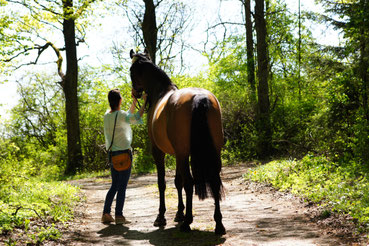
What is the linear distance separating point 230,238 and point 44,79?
33376 mm

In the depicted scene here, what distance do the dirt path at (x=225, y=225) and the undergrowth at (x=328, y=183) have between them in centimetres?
35

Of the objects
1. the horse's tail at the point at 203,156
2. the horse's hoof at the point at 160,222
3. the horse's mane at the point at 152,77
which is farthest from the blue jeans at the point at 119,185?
Result: the horse's tail at the point at 203,156

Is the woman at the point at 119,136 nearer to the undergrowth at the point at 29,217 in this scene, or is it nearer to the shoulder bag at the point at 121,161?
the shoulder bag at the point at 121,161

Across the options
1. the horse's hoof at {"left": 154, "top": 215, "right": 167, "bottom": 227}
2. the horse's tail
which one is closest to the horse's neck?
the horse's tail

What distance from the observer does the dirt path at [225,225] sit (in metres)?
4.27

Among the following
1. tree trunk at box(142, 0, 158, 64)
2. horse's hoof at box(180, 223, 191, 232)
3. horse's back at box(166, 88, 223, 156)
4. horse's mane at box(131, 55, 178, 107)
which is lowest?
horse's hoof at box(180, 223, 191, 232)

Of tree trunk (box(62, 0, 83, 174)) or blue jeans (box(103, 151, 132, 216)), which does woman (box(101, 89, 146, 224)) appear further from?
tree trunk (box(62, 0, 83, 174))

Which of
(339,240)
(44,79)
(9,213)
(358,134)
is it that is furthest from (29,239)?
(44,79)

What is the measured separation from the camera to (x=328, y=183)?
6.23 meters

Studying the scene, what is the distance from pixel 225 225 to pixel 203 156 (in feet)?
4.37

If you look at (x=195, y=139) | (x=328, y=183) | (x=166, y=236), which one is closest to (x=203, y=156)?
(x=195, y=139)

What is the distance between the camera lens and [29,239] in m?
4.37

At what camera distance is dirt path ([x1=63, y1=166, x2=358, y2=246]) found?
4.27m

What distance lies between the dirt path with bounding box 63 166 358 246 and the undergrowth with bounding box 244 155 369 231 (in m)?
0.35
